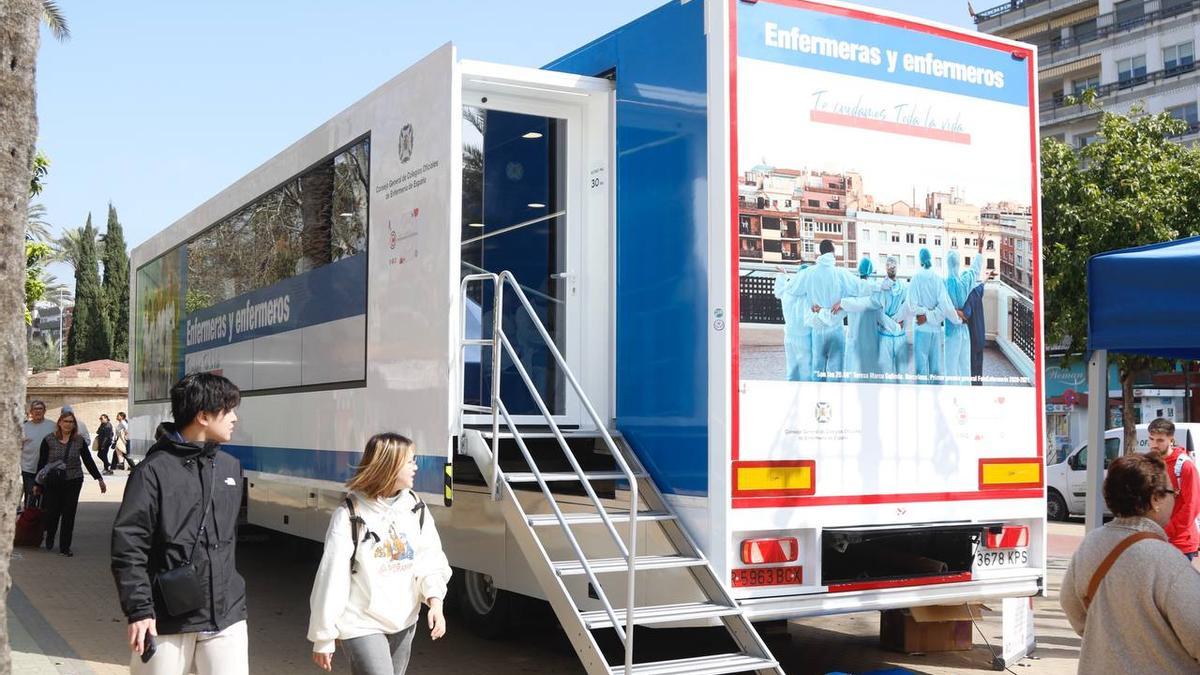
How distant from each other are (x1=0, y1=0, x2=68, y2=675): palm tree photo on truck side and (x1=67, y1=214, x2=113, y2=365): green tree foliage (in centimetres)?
6764

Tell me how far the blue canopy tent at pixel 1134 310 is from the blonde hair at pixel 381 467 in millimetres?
3002

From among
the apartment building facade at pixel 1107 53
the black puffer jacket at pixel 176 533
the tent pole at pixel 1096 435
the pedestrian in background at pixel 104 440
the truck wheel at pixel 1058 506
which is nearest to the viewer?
the black puffer jacket at pixel 176 533

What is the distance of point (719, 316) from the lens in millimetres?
5922

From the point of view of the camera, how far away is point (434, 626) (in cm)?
448

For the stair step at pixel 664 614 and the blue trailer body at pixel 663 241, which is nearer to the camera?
the stair step at pixel 664 614

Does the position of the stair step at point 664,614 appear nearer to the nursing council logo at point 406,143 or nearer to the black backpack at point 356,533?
the black backpack at point 356,533

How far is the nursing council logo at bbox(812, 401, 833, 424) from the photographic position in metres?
6.11

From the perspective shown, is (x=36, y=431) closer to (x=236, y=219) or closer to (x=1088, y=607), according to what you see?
(x=236, y=219)

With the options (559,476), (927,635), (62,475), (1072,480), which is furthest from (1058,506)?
(559,476)

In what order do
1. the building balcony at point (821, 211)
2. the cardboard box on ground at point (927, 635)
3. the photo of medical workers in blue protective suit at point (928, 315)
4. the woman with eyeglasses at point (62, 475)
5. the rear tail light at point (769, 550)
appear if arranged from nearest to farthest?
the rear tail light at point (769, 550) < the building balcony at point (821, 211) < the photo of medical workers in blue protective suit at point (928, 315) < the cardboard box on ground at point (927, 635) < the woman with eyeglasses at point (62, 475)

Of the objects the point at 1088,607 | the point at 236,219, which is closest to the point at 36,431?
the point at 236,219

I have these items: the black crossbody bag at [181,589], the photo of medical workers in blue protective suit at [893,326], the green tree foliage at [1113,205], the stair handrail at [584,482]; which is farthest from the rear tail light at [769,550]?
the green tree foliage at [1113,205]

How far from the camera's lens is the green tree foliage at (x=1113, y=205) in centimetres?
1867

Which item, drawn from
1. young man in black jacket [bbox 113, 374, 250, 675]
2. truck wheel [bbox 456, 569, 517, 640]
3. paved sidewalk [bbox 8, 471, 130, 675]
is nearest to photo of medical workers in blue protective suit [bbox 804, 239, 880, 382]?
truck wheel [bbox 456, 569, 517, 640]
